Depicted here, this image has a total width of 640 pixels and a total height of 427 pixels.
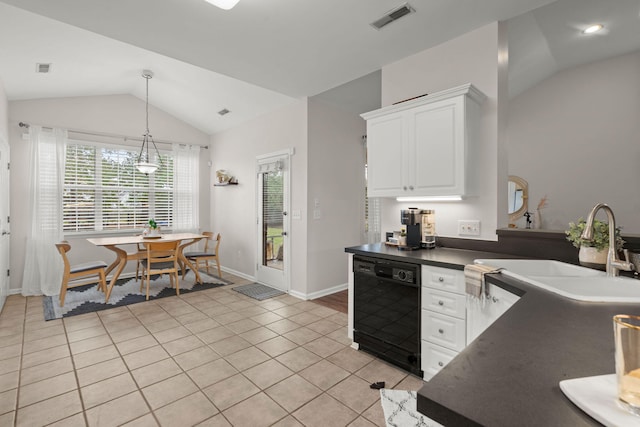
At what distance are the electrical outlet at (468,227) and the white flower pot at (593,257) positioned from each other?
0.80 meters

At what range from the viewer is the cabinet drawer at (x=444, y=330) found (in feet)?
6.82

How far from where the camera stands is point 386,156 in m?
2.83

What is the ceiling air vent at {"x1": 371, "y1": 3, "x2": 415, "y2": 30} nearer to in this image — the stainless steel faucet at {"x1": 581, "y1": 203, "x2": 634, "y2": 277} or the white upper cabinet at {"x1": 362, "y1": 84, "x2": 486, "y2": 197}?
the white upper cabinet at {"x1": 362, "y1": 84, "x2": 486, "y2": 197}

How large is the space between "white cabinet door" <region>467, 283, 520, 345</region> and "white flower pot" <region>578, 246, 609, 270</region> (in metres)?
0.59

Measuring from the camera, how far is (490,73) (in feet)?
8.20

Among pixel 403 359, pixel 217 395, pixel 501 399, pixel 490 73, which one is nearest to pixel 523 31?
pixel 490 73

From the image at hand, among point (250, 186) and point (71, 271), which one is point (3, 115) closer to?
point (71, 271)

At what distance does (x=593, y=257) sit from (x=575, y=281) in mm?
282

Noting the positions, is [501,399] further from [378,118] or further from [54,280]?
[54,280]

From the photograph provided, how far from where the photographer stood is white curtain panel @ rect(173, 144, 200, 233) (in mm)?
6051

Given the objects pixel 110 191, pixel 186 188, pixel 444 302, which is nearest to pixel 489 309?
pixel 444 302

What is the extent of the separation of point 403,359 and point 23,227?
224 inches

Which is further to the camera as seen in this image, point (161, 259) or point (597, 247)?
point (161, 259)

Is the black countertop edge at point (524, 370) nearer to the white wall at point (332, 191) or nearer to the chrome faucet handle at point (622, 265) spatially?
the chrome faucet handle at point (622, 265)
